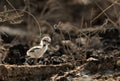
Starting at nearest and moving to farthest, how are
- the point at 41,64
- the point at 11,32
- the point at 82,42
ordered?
1. the point at 41,64
2. the point at 82,42
3. the point at 11,32

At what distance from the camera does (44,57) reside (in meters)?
7.11

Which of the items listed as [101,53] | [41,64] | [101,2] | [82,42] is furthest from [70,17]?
[41,64]

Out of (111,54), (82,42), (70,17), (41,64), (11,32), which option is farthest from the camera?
(70,17)

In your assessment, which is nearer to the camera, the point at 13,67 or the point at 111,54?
the point at 13,67

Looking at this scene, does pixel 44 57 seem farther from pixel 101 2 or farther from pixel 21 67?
pixel 101 2

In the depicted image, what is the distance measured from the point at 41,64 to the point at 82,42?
163 centimetres

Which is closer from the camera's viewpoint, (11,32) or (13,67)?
(13,67)

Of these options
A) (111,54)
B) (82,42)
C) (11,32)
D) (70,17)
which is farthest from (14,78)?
(70,17)

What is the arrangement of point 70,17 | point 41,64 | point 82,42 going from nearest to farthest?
point 41,64, point 82,42, point 70,17

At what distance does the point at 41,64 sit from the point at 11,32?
465cm

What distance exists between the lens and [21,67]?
20.9ft

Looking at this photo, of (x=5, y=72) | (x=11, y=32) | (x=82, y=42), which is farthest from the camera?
(x=11, y=32)

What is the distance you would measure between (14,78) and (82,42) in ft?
7.22

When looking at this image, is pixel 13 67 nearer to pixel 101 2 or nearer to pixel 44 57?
pixel 44 57
